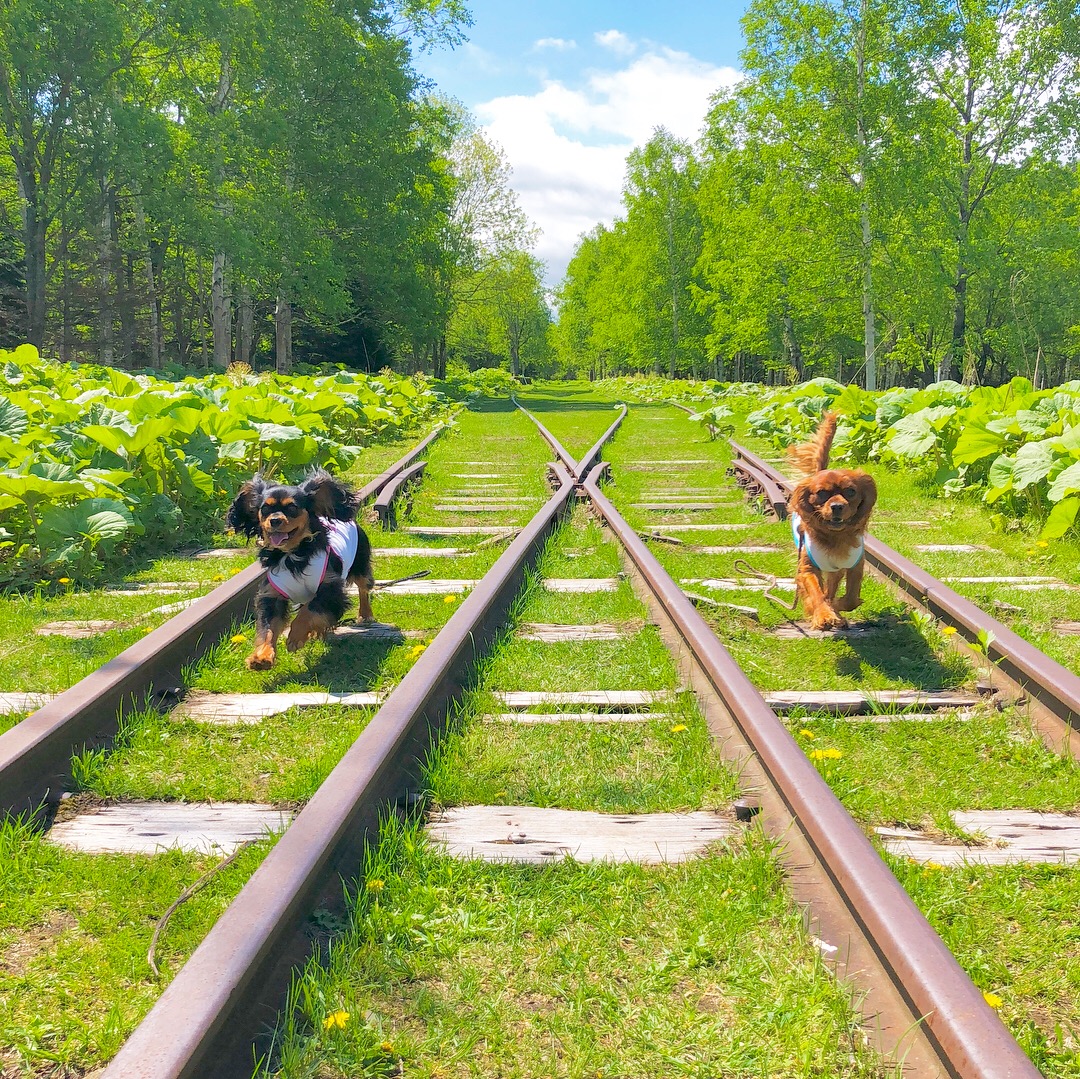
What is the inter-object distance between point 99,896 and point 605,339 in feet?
173

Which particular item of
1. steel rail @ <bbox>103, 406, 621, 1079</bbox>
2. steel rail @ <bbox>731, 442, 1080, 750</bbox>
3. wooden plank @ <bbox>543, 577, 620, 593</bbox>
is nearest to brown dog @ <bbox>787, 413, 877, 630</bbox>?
steel rail @ <bbox>731, 442, 1080, 750</bbox>

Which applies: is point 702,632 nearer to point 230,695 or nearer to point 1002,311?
point 230,695

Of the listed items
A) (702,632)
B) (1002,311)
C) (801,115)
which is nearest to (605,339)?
(1002,311)

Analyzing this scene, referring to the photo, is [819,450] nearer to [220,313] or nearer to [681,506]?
[681,506]

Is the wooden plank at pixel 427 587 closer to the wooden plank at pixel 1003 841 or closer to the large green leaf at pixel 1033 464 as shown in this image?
the wooden plank at pixel 1003 841

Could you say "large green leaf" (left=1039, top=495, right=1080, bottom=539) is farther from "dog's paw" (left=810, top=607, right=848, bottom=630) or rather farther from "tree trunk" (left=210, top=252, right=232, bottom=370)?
"tree trunk" (left=210, top=252, right=232, bottom=370)

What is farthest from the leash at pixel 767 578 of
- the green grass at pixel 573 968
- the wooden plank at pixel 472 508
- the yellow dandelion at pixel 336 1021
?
the yellow dandelion at pixel 336 1021

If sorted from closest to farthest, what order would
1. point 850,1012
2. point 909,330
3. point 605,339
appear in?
point 850,1012
point 909,330
point 605,339

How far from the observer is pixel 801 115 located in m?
24.4

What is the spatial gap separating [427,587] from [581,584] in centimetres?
99

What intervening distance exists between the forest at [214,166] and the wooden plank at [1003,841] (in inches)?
727

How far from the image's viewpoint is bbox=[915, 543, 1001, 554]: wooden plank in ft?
19.9

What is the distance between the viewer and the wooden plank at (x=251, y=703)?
135 inches

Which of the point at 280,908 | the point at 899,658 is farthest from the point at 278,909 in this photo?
the point at 899,658
